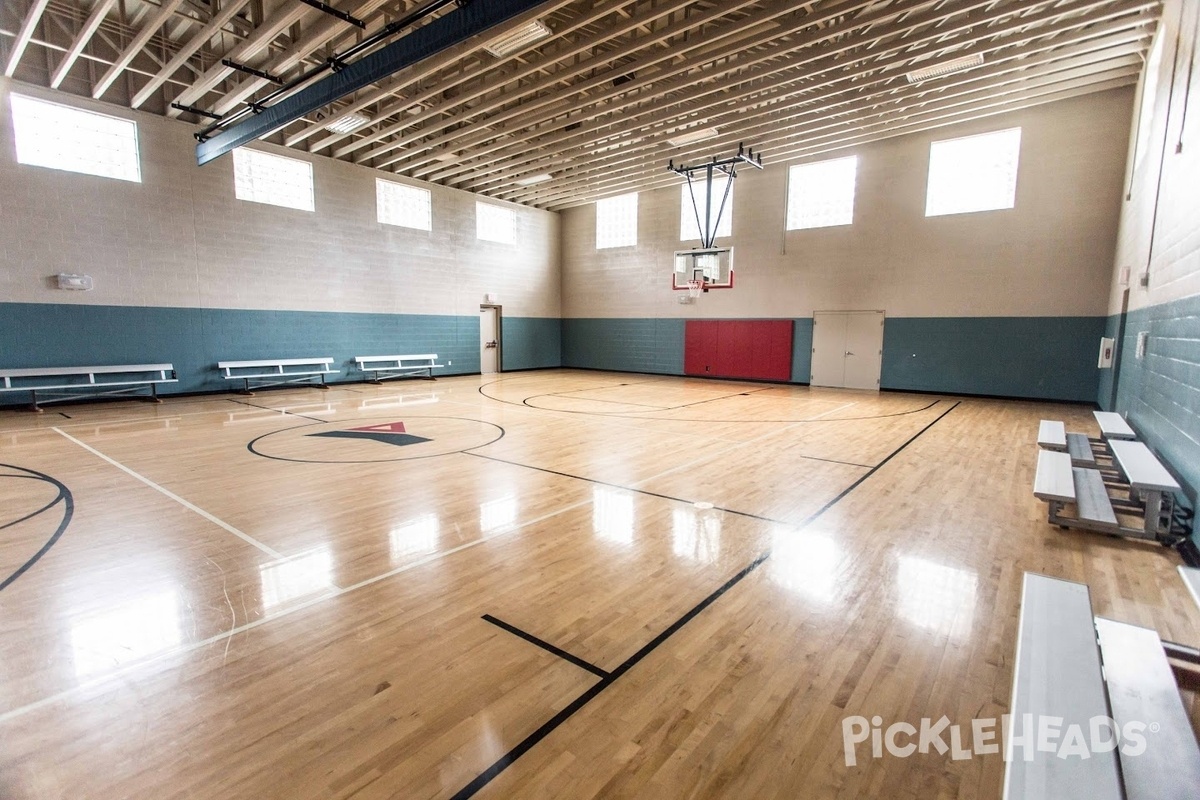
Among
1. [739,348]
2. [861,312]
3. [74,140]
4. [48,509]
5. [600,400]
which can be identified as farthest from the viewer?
[739,348]

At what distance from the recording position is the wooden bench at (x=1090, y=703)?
46.5 inches

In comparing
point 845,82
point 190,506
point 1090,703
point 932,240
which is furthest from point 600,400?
point 1090,703

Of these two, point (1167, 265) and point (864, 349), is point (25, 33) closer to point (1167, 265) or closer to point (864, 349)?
point (1167, 265)

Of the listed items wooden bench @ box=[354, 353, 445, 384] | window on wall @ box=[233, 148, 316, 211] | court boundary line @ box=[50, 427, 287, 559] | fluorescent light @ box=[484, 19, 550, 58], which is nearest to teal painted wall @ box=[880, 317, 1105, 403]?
fluorescent light @ box=[484, 19, 550, 58]

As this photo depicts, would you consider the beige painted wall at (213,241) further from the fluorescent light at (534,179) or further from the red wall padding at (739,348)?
the red wall padding at (739,348)

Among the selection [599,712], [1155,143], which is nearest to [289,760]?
[599,712]

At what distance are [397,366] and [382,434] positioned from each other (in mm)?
6996

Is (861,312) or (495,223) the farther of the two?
(495,223)

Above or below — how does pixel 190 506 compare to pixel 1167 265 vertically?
below

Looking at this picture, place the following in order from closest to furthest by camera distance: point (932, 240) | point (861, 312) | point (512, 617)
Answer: point (512, 617)
point (932, 240)
point (861, 312)

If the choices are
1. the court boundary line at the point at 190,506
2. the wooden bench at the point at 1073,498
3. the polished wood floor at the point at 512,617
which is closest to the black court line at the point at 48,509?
the polished wood floor at the point at 512,617

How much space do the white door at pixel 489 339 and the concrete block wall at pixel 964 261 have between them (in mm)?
5155

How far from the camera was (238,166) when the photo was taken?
33.6 feet

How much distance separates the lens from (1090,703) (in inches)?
54.8
